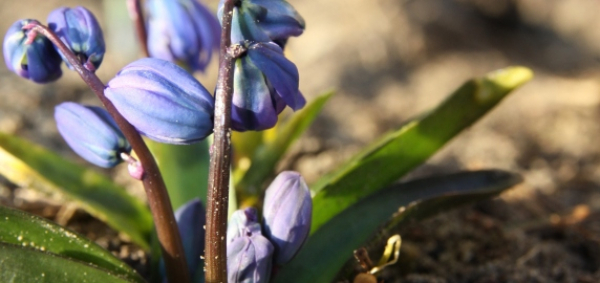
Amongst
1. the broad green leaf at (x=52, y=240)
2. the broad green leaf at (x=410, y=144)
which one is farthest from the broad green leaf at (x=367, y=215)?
the broad green leaf at (x=52, y=240)

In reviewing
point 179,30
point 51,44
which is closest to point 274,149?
point 179,30

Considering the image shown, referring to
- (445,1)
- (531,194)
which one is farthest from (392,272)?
(445,1)

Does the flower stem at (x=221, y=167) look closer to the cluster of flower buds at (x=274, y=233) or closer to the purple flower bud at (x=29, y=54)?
the cluster of flower buds at (x=274, y=233)

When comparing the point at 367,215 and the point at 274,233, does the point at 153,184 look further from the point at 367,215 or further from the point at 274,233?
the point at 367,215

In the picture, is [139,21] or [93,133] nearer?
[93,133]

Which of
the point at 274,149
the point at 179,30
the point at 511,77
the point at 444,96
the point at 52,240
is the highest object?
the point at 179,30

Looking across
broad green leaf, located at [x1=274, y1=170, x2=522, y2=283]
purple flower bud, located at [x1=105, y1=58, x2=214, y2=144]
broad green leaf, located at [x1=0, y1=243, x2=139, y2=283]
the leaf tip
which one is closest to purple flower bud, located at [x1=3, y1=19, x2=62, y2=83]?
purple flower bud, located at [x1=105, y1=58, x2=214, y2=144]

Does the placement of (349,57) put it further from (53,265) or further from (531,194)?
(53,265)
